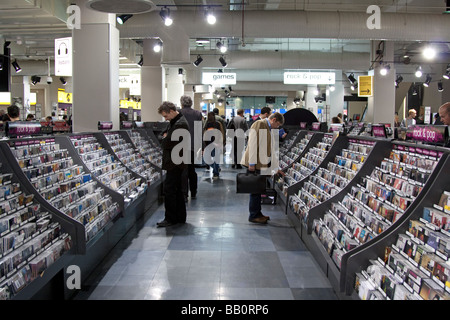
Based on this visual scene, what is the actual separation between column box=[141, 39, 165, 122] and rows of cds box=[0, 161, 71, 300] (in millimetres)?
10557

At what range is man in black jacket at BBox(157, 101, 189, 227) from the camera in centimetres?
584

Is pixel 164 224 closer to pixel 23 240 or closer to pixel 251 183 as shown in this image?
pixel 251 183

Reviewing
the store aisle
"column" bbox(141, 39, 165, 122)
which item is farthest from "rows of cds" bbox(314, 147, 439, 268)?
"column" bbox(141, 39, 165, 122)

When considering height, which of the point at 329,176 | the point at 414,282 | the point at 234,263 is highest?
the point at 329,176

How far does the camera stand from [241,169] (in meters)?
13.0

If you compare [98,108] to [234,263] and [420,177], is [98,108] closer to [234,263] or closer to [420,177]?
[234,263]

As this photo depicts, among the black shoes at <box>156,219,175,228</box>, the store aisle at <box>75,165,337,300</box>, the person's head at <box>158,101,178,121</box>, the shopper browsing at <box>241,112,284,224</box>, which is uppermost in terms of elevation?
the person's head at <box>158,101,178,121</box>

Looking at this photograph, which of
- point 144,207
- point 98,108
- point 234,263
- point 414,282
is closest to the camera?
point 414,282

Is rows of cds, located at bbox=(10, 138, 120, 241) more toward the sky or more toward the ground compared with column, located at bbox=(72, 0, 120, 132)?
more toward the ground

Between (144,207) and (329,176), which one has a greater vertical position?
(329,176)

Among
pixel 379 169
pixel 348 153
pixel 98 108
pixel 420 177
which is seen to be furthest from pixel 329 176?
pixel 98 108

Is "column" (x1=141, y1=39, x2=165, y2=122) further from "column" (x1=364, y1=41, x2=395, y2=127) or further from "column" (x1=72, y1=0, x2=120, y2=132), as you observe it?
"column" (x1=364, y1=41, x2=395, y2=127)

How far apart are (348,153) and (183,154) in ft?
7.69

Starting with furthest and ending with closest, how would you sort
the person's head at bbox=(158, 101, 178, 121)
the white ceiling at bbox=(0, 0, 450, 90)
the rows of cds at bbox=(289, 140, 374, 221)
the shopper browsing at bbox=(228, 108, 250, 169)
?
1. the shopper browsing at bbox=(228, 108, 250, 169)
2. the white ceiling at bbox=(0, 0, 450, 90)
3. the person's head at bbox=(158, 101, 178, 121)
4. the rows of cds at bbox=(289, 140, 374, 221)
